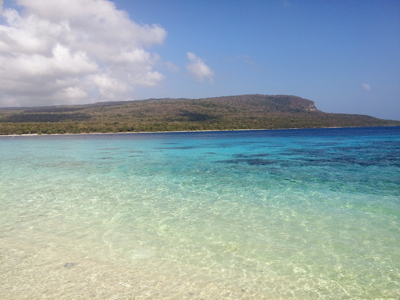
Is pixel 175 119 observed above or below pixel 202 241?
above

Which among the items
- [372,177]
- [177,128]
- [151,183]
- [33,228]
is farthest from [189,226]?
[177,128]

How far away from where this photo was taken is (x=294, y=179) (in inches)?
495

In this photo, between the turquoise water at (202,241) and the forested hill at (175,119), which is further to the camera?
the forested hill at (175,119)

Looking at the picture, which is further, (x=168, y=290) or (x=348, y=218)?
(x=348, y=218)

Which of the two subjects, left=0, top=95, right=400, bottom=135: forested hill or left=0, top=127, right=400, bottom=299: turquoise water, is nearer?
left=0, top=127, right=400, bottom=299: turquoise water

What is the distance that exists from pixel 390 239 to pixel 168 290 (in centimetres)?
472

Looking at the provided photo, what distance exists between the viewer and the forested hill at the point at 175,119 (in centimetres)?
7944

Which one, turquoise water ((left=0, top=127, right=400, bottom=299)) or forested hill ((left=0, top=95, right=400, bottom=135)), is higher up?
forested hill ((left=0, top=95, right=400, bottom=135))

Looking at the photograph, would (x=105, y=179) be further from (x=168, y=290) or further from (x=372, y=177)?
(x=372, y=177)

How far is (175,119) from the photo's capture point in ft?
319

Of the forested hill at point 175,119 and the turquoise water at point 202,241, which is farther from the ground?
the forested hill at point 175,119

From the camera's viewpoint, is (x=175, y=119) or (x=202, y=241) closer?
(x=202, y=241)

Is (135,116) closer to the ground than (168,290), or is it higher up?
higher up

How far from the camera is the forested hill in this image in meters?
A: 79.4
